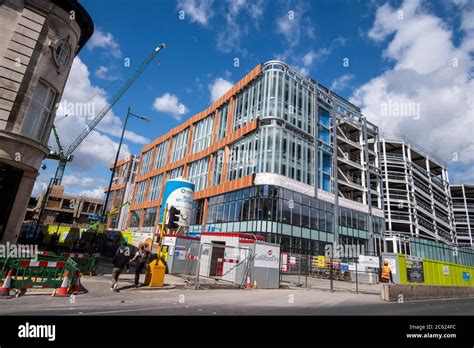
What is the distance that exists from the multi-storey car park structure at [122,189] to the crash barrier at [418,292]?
6282 centimetres

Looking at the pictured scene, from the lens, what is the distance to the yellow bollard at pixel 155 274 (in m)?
12.4

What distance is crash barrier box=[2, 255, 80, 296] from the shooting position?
8820mm

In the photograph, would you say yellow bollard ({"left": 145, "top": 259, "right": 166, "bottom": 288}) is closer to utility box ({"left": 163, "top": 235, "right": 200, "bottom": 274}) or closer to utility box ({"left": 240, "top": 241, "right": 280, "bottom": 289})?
utility box ({"left": 240, "top": 241, "right": 280, "bottom": 289})

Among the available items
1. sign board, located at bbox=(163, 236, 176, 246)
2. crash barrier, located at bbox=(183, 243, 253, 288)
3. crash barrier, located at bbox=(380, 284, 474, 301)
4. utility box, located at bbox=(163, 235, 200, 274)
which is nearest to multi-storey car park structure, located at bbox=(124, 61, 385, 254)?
crash barrier, located at bbox=(183, 243, 253, 288)

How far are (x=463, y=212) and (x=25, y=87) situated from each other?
113 meters

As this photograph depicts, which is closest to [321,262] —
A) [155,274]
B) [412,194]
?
[155,274]

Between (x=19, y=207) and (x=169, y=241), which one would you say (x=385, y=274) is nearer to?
(x=169, y=241)

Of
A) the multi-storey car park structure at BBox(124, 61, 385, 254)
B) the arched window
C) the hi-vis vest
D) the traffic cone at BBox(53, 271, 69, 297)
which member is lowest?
the traffic cone at BBox(53, 271, 69, 297)

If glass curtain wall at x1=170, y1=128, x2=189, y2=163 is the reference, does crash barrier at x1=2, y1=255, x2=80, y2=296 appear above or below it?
below

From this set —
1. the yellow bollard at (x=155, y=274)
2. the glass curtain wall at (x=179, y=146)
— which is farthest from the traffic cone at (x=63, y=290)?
the glass curtain wall at (x=179, y=146)

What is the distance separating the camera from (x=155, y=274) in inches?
491

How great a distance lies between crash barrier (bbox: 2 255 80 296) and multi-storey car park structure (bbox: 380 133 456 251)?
53.5 meters

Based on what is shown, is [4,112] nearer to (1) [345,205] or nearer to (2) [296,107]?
(2) [296,107]
